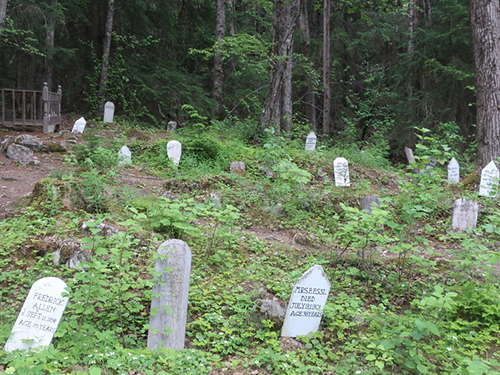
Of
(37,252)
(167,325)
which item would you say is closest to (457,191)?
(167,325)

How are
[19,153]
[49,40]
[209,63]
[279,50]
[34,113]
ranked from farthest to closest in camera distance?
[209,63], [49,40], [34,113], [279,50], [19,153]

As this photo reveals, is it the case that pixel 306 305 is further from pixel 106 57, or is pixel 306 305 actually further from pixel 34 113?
pixel 106 57

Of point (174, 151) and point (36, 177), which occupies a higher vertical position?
point (174, 151)

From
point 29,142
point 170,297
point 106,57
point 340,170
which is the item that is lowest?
point 170,297

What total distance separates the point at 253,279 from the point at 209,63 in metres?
17.4

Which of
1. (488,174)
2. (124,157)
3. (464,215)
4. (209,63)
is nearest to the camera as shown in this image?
(464,215)

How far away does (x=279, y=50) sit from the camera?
1033 centimetres

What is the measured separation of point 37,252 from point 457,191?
851 cm

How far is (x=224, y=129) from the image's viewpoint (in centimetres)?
1236

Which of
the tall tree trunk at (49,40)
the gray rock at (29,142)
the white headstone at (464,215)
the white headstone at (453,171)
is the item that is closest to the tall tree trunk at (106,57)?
the tall tree trunk at (49,40)

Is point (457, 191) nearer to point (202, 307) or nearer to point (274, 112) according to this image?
point (274, 112)

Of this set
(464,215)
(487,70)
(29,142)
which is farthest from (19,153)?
(487,70)

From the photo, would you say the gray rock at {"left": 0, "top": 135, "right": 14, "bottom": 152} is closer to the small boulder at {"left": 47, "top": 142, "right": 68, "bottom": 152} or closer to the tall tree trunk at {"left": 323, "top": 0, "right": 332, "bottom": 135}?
the small boulder at {"left": 47, "top": 142, "right": 68, "bottom": 152}

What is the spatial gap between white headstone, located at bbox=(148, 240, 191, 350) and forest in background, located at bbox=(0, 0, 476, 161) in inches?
346
